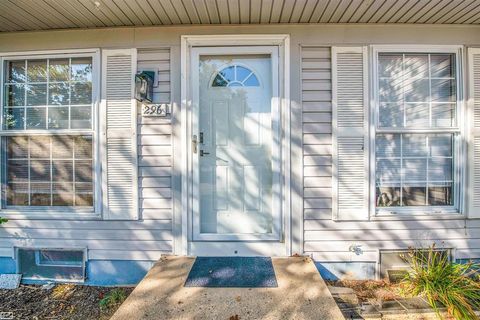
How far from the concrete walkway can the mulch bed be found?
2.05ft

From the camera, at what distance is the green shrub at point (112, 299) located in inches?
98.0

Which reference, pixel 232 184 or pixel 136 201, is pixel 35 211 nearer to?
pixel 136 201

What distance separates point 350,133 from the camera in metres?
2.71

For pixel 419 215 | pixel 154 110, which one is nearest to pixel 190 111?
pixel 154 110

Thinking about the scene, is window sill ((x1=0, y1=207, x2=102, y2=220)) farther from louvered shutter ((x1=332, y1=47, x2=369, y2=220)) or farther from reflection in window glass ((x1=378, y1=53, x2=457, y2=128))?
reflection in window glass ((x1=378, y1=53, x2=457, y2=128))

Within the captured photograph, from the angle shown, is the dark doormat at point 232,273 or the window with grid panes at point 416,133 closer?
the dark doormat at point 232,273

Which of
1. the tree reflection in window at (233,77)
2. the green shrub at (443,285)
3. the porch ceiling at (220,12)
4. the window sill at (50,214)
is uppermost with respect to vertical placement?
the porch ceiling at (220,12)

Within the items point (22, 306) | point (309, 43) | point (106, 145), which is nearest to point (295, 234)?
point (309, 43)

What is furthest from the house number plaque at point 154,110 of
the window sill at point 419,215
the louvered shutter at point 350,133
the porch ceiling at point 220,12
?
the window sill at point 419,215

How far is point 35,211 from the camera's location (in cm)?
282

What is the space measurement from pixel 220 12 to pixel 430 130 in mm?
2317

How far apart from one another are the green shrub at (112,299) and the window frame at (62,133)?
0.74 m

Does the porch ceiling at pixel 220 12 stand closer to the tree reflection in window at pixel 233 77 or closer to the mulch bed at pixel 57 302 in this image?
the tree reflection in window at pixel 233 77

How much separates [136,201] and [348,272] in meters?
2.20
